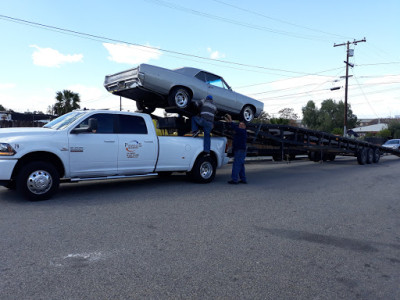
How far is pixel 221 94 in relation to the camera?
421 inches

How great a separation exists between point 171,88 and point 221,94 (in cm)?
199

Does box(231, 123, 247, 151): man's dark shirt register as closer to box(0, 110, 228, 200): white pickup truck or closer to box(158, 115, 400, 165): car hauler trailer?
box(0, 110, 228, 200): white pickup truck

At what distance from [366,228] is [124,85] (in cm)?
692

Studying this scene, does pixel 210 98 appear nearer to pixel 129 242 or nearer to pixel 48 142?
pixel 48 142

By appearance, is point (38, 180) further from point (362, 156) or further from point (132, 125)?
point (362, 156)

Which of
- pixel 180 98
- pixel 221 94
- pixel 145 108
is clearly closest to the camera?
pixel 180 98

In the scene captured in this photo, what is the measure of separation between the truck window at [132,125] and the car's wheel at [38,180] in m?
1.71

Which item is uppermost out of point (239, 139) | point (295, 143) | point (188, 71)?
point (188, 71)

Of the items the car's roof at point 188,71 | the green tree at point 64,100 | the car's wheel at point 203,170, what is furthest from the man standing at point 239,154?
the green tree at point 64,100

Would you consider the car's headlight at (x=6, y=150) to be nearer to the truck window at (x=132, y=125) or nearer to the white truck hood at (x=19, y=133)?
the white truck hood at (x=19, y=133)

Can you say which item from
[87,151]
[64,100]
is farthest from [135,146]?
[64,100]

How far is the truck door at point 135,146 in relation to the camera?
7.39 metres

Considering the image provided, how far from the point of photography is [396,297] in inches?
120

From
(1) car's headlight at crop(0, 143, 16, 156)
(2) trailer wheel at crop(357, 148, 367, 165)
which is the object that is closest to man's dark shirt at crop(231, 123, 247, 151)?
(1) car's headlight at crop(0, 143, 16, 156)
